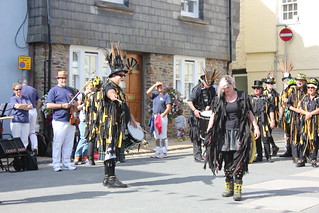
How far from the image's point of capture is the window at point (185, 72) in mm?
22780

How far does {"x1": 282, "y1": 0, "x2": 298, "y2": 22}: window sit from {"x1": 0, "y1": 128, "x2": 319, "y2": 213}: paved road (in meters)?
16.1

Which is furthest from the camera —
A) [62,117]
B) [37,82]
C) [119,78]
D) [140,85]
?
[140,85]

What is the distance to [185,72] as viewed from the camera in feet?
76.0

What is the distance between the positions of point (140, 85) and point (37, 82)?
469 cm

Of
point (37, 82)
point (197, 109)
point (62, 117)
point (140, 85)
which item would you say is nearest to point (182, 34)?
point (140, 85)

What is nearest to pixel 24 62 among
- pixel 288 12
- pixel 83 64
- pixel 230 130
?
pixel 83 64

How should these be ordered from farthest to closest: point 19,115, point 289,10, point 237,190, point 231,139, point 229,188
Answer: point 289,10 → point 19,115 → point 229,188 → point 231,139 → point 237,190

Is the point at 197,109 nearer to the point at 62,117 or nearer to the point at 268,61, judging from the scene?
the point at 62,117

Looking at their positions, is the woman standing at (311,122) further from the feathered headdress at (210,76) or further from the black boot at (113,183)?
the black boot at (113,183)

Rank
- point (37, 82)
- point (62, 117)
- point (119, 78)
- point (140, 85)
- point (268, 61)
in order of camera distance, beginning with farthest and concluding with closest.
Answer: point (268, 61), point (140, 85), point (37, 82), point (62, 117), point (119, 78)

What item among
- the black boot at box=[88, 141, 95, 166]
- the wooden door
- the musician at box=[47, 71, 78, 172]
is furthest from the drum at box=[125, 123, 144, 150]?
the wooden door

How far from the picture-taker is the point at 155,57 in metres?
21.6

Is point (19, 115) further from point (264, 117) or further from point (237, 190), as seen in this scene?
point (237, 190)

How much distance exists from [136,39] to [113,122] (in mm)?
10738
